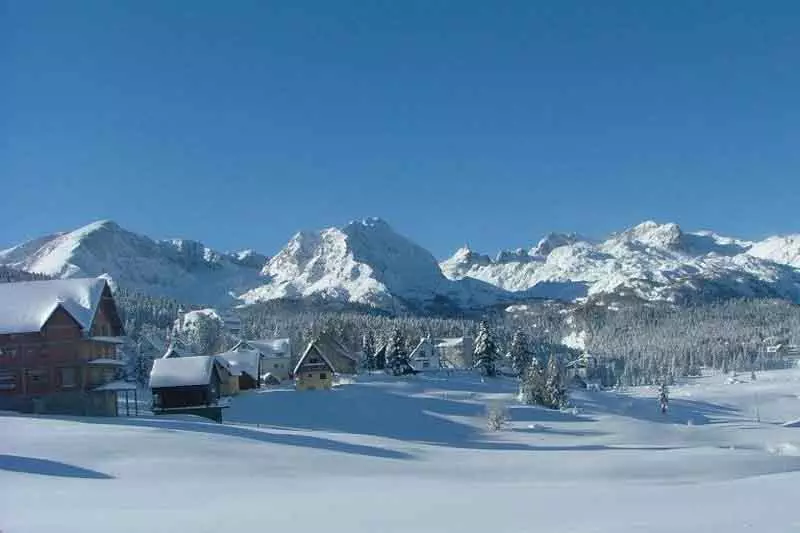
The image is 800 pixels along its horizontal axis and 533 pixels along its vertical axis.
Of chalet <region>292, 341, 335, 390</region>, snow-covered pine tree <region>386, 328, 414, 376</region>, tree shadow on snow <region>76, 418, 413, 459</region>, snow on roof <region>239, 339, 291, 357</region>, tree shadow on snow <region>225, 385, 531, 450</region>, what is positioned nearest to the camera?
tree shadow on snow <region>76, 418, 413, 459</region>

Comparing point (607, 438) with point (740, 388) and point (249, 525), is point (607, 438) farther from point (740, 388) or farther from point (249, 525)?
point (740, 388)

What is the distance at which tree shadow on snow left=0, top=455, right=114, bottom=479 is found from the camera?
21.8 m

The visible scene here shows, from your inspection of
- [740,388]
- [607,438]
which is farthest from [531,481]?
[740,388]

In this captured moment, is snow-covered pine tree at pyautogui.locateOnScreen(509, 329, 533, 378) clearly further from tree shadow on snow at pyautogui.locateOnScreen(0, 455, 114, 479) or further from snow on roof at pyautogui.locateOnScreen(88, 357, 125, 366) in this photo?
tree shadow on snow at pyautogui.locateOnScreen(0, 455, 114, 479)

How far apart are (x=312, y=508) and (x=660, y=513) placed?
7.82 meters

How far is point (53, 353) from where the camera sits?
42688 mm

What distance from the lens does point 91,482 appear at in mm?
20828

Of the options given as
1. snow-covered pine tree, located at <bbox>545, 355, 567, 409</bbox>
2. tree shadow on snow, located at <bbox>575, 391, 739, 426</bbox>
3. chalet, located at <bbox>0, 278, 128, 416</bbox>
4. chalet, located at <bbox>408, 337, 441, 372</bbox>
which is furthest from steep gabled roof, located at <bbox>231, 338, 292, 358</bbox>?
chalet, located at <bbox>0, 278, 128, 416</bbox>

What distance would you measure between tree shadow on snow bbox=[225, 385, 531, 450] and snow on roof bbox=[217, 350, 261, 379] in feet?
33.2

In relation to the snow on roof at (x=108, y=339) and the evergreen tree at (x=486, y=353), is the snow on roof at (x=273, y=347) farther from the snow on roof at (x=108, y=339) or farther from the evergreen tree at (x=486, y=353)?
the snow on roof at (x=108, y=339)

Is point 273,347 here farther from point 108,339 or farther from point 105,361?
point 105,361

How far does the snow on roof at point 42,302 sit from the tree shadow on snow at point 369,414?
45.4 ft

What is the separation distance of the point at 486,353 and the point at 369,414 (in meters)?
41.2

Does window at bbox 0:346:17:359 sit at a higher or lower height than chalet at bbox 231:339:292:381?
higher
